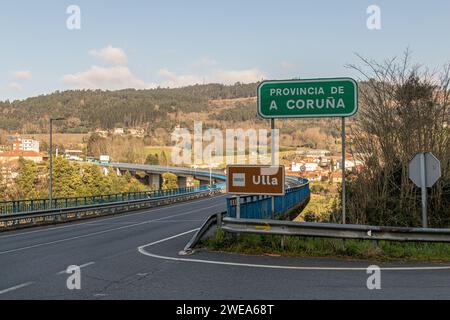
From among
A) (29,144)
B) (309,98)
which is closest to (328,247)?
(309,98)

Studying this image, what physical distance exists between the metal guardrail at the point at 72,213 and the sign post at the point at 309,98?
15.0 meters

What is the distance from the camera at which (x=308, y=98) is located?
11.7m

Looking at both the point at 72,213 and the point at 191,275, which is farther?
the point at 72,213

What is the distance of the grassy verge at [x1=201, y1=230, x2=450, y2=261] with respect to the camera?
972cm

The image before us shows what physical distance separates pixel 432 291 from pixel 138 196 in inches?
1460

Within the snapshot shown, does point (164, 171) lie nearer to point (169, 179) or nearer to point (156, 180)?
point (169, 179)

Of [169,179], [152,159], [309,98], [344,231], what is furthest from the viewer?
[152,159]

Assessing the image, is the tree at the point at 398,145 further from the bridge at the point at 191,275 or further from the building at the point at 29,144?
the building at the point at 29,144

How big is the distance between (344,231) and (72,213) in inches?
858

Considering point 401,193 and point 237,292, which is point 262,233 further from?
point 401,193

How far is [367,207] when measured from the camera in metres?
14.5

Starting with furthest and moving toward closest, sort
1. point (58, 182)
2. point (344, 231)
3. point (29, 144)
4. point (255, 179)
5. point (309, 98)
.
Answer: point (29, 144), point (58, 182), point (309, 98), point (255, 179), point (344, 231)
